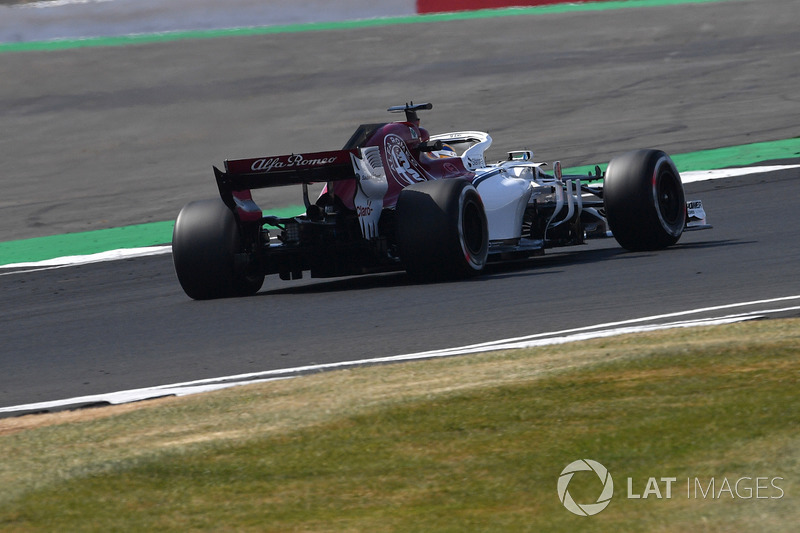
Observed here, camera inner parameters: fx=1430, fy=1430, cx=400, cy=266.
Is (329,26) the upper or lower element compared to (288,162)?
Answer: upper

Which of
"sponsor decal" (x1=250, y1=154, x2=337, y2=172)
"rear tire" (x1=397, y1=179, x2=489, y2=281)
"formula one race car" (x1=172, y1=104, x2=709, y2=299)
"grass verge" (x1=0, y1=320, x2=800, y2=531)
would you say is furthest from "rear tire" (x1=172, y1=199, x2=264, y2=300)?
"grass verge" (x1=0, y1=320, x2=800, y2=531)

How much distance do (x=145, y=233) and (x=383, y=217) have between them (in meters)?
6.94

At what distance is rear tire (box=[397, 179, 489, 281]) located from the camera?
1125cm

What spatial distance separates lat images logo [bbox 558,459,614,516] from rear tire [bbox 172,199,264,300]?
667 centimetres

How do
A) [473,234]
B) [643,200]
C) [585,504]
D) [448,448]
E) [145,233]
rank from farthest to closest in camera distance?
[145,233] < [643,200] < [473,234] < [448,448] < [585,504]

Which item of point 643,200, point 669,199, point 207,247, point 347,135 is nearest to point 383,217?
point 207,247

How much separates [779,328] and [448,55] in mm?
23278

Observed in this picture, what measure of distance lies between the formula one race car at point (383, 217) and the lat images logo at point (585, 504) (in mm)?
5831

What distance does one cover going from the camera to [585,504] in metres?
5.06

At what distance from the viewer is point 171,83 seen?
2939cm

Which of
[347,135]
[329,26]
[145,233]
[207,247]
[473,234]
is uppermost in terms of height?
[329,26]

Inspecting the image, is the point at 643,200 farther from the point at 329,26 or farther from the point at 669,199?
the point at 329,26

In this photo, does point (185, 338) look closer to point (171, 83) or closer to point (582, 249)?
point (582, 249)

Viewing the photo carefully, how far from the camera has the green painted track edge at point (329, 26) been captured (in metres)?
32.1
